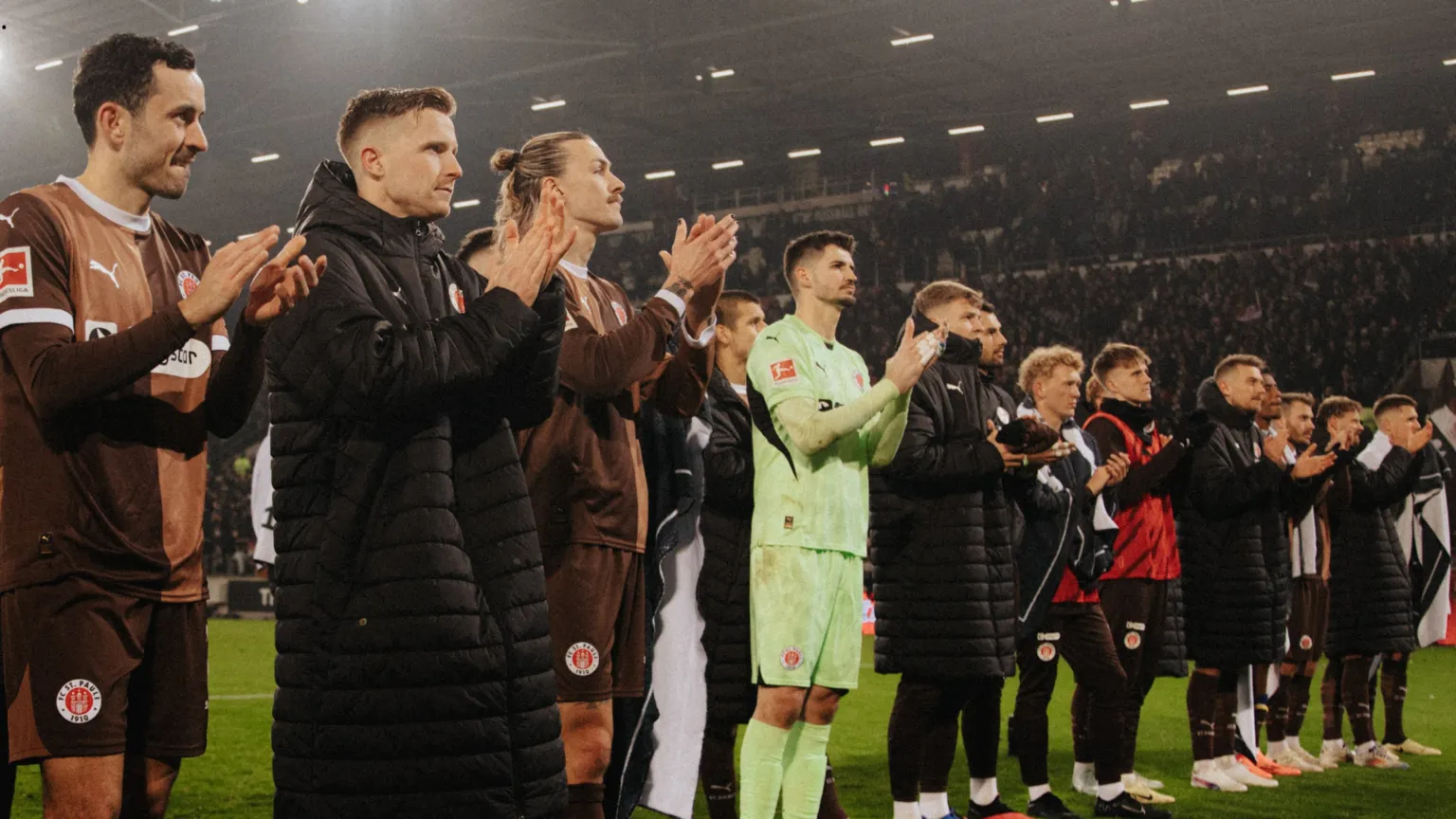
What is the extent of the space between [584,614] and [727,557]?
172cm

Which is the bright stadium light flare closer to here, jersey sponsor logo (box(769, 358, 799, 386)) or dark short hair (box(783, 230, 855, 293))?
dark short hair (box(783, 230, 855, 293))

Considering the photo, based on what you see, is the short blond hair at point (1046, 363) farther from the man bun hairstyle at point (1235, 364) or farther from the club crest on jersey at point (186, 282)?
the club crest on jersey at point (186, 282)

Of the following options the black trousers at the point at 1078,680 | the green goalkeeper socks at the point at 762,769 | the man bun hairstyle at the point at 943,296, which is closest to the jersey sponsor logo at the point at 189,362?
the green goalkeeper socks at the point at 762,769

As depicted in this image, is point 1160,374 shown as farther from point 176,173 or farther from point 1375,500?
point 176,173

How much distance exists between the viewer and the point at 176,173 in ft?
9.20

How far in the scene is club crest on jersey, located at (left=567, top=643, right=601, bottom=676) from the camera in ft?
11.1

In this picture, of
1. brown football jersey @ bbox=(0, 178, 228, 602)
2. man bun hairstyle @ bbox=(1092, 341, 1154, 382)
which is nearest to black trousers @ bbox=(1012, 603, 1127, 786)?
man bun hairstyle @ bbox=(1092, 341, 1154, 382)

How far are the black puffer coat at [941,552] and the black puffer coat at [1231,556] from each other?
222cm

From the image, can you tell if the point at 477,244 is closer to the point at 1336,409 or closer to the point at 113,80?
the point at 113,80

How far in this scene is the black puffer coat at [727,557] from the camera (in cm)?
499

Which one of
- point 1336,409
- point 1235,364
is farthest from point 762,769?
point 1336,409

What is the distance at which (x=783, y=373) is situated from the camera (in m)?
4.30

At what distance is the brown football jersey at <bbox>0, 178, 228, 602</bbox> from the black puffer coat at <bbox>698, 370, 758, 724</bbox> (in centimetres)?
244

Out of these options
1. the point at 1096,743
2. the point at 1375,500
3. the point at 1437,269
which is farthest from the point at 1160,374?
the point at 1096,743
